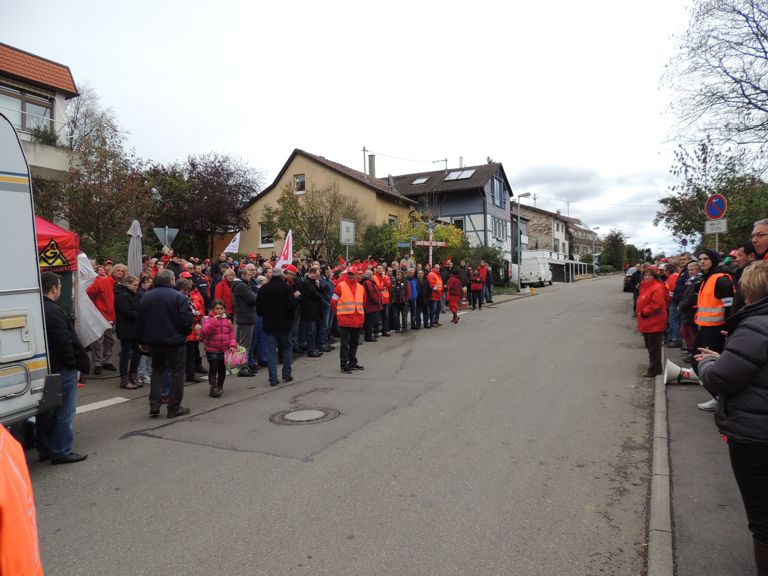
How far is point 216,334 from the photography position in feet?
25.4

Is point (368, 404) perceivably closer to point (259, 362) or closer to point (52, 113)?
point (259, 362)

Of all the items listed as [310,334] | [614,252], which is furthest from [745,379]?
[614,252]

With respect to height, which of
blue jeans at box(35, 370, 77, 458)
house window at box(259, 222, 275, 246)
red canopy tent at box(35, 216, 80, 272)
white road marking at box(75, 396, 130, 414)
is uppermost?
house window at box(259, 222, 275, 246)

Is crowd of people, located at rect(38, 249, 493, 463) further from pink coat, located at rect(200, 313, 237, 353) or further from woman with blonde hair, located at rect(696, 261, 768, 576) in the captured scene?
woman with blonde hair, located at rect(696, 261, 768, 576)

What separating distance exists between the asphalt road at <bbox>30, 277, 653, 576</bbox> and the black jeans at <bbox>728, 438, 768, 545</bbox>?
2.50ft

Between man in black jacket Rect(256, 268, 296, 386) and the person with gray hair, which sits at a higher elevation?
the person with gray hair

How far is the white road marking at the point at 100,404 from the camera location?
7.28m

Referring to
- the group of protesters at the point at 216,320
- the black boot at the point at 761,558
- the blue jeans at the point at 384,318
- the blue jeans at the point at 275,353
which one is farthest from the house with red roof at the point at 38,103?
the black boot at the point at 761,558

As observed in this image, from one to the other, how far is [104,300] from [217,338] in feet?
10.5

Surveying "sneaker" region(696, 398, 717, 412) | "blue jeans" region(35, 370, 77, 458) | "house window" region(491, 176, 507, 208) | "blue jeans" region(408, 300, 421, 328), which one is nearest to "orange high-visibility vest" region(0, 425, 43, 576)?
"blue jeans" region(35, 370, 77, 458)

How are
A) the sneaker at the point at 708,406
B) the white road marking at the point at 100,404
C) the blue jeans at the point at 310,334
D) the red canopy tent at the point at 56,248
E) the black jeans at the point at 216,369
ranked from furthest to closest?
1. the blue jeans at the point at 310,334
2. the red canopy tent at the point at 56,248
3. the black jeans at the point at 216,369
4. the white road marking at the point at 100,404
5. the sneaker at the point at 708,406

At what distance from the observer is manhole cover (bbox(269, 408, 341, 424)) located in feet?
20.7

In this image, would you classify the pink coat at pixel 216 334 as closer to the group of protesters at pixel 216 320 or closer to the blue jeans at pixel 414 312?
the group of protesters at pixel 216 320

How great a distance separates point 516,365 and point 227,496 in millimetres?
6468
